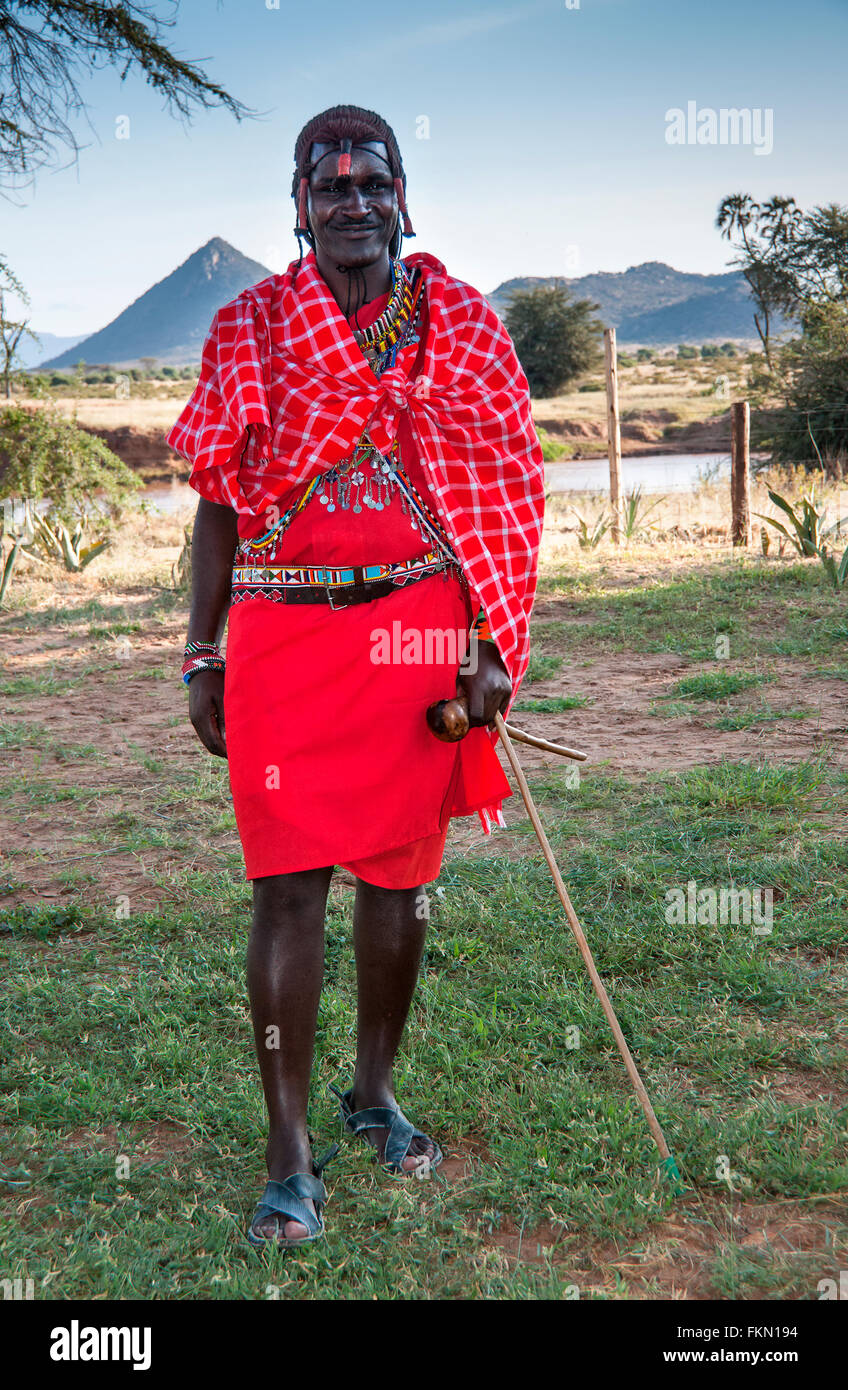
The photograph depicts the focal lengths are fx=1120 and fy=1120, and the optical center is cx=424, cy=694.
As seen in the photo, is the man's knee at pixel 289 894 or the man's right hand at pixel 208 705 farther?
the man's right hand at pixel 208 705

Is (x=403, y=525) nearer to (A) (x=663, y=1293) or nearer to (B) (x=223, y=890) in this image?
(A) (x=663, y=1293)

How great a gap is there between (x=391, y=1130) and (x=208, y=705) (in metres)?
0.90

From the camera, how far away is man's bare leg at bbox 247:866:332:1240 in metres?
1.97

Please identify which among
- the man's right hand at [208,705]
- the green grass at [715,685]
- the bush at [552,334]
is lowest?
the green grass at [715,685]

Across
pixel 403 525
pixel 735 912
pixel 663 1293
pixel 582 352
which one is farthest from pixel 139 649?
pixel 582 352

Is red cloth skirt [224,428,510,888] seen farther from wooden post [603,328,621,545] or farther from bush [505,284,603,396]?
bush [505,284,603,396]

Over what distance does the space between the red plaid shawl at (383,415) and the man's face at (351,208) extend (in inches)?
2.7

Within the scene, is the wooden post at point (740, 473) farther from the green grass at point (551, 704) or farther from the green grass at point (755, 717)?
the green grass at point (755, 717)

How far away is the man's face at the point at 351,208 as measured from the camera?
202cm

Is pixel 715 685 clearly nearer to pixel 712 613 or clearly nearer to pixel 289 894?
pixel 712 613

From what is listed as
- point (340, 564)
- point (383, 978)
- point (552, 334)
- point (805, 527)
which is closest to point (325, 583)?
point (340, 564)

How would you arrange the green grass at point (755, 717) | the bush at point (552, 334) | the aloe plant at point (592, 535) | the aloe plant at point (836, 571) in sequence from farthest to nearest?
1. the bush at point (552, 334)
2. the aloe plant at point (592, 535)
3. the aloe plant at point (836, 571)
4. the green grass at point (755, 717)

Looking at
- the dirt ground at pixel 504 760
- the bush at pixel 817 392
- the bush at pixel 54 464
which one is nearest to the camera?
the dirt ground at pixel 504 760

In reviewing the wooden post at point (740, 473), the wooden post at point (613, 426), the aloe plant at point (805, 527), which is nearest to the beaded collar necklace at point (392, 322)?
the aloe plant at point (805, 527)
